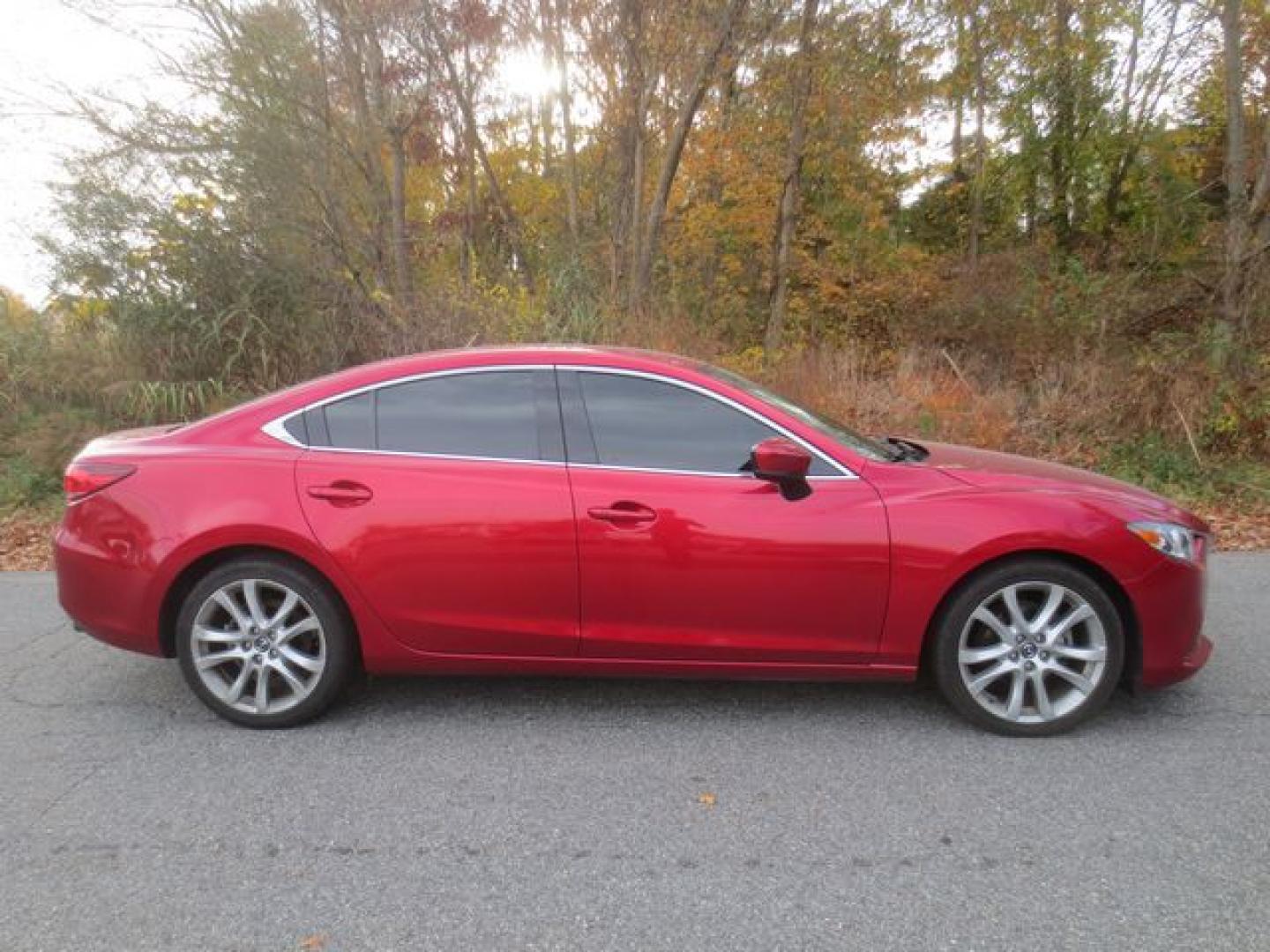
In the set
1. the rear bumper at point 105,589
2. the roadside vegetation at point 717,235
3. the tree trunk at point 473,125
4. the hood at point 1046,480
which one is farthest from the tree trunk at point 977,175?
the rear bumper at point 105,589

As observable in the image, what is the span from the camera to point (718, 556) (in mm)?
3170

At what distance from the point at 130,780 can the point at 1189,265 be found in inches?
518

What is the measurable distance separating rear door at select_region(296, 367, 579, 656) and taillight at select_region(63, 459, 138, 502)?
78cm

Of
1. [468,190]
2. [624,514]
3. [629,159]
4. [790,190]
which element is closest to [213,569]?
[624,514]

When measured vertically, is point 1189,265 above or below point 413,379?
above

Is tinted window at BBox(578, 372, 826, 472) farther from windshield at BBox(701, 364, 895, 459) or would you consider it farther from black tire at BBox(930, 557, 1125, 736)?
black tire at BBox(930, 557, 1125, 736)

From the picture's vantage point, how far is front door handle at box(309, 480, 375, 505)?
3.29 metres

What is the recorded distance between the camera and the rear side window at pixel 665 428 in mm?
3281

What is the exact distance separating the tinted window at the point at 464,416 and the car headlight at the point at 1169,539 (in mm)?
2353

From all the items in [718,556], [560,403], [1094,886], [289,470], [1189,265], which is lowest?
[1094,886]

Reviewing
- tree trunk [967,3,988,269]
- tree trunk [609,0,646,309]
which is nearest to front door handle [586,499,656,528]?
tree trunk [609,0,646,309]

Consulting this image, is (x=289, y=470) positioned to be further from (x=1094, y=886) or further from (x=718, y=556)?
(x=1094, y=886)

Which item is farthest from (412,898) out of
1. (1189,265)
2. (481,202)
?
(481,202)

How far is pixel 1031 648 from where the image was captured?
10.5 ft
